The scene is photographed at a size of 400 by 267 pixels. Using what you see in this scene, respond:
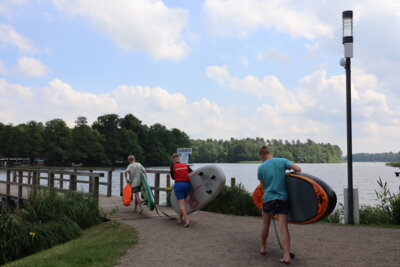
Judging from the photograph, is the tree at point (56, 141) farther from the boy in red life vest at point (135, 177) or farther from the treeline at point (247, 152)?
the boy in red life vest at point (135, 177)

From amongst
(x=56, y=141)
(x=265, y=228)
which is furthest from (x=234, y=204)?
(x=56, y=141)

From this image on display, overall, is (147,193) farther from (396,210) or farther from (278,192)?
(396,210)

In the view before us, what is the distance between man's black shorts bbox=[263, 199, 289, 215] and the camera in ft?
18.3

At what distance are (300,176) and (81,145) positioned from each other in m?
77.4

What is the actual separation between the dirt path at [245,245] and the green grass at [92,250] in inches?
8.8

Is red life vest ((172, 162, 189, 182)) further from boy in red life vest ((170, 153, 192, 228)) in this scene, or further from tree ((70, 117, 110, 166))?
tree ((70, 117, 110, 166))

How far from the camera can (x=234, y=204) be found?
11117mm

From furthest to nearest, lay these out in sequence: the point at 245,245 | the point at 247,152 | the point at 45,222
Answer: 1. the point at 247,152
2. the point at 45,222
3. the point at 245,245

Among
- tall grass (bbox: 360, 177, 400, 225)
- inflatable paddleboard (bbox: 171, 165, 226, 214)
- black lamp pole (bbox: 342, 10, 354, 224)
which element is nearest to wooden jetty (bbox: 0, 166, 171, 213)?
inflatable paddleboard (bbox: 171, 165, 226, 214)

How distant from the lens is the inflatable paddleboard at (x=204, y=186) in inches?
337

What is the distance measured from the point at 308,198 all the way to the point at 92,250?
11.4ft

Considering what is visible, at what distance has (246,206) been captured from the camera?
11.1 metres

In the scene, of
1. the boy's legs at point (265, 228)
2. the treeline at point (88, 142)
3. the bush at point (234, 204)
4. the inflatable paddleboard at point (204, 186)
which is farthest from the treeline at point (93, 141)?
the boy's legs at point (265, 228)

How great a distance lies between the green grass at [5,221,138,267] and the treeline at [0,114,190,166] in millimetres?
73274
